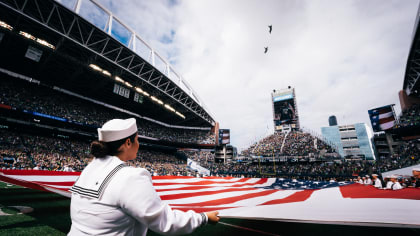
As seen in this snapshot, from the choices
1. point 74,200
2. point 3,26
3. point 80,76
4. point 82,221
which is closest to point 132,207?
point 82,221

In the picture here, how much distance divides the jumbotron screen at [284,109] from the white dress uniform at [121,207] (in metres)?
42.0

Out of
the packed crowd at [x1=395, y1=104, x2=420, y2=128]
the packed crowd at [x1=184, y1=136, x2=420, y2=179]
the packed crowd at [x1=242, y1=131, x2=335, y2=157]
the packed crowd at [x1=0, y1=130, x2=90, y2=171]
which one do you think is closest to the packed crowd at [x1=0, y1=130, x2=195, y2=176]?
the packed crowd at [x1=0, y1=130, x2=90, y2=171]

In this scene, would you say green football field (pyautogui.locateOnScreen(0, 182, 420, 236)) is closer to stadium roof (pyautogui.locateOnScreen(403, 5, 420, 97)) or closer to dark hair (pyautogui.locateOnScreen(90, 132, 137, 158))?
dark hair (pyautogui.locateOnScreen(90, 132, 137, 158))

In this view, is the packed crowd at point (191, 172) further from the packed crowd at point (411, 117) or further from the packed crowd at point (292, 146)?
the packed crowd at point (411, 117)

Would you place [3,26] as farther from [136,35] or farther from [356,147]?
[356,147]

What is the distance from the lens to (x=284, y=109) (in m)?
40.1

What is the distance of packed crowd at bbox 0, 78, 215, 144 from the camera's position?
1850 cm

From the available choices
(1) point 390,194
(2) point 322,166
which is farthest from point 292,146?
(1) point 390,194

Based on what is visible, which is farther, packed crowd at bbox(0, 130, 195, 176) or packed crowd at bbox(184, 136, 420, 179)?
packed crowd at bbox(184, 136, 420, 179)

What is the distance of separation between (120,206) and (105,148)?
1.35 feet

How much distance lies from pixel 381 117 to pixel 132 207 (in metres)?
42.0

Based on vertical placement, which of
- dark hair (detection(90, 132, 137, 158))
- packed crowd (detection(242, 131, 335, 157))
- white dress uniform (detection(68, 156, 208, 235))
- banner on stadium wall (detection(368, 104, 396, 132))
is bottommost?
white dress uniform (detection(68, 156, 208, 235))

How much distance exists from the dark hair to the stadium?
62.4 inches

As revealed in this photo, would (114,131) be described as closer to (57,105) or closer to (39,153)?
(39,153)
